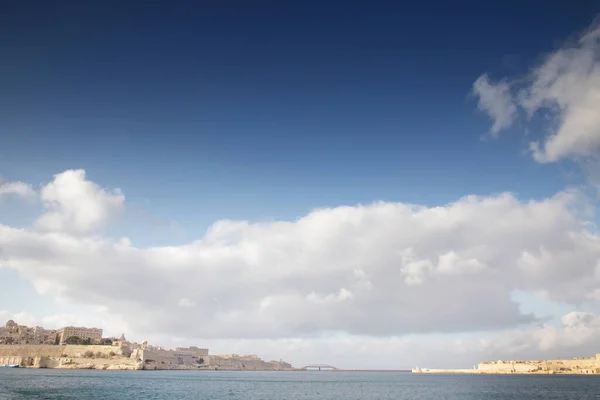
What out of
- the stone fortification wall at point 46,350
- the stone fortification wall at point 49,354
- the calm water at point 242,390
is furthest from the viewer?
the stone fortification wall at point 46,350

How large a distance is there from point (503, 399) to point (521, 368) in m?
152

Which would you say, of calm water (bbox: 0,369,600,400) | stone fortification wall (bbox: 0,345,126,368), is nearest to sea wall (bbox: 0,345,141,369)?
stone fortification wall (bbox: 0,345,126,368)

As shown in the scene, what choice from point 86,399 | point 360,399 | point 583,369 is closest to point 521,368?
point 583,369

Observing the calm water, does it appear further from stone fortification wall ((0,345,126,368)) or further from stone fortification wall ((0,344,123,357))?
stone fortification wall ((0,344,123,357))

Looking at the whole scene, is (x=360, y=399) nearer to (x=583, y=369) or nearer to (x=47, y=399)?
(x=47, y=399)

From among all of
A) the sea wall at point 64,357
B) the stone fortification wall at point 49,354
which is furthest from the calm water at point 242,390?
the stone fortification wall at point 49,354

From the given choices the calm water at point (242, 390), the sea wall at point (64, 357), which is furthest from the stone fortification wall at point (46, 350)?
the calm water at point (242, 390)

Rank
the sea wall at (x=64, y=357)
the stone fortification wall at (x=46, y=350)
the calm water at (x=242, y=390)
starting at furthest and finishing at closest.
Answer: the stone fortification wall at (x=46, y=350)
the sea wall at (x=64, y=357)
the calm water at (x=242, y=390)

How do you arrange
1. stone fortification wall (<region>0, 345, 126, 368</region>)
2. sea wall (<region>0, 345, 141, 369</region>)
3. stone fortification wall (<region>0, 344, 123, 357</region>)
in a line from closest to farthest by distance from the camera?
sea wall (<region>0, 345, 141, 369</region>), stone fortification wall (<region>0, 345, 126, 368</region>), stone fortification wall (<region>0, 344, 123, 357</region>)

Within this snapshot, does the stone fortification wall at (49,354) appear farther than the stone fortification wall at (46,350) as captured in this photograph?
No

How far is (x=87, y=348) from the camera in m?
188

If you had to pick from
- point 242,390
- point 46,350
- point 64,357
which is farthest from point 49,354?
point 242,390

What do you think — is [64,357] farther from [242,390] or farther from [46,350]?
[242,390]

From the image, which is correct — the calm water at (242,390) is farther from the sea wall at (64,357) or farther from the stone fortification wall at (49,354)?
the stone fortification wall at (49,354)
